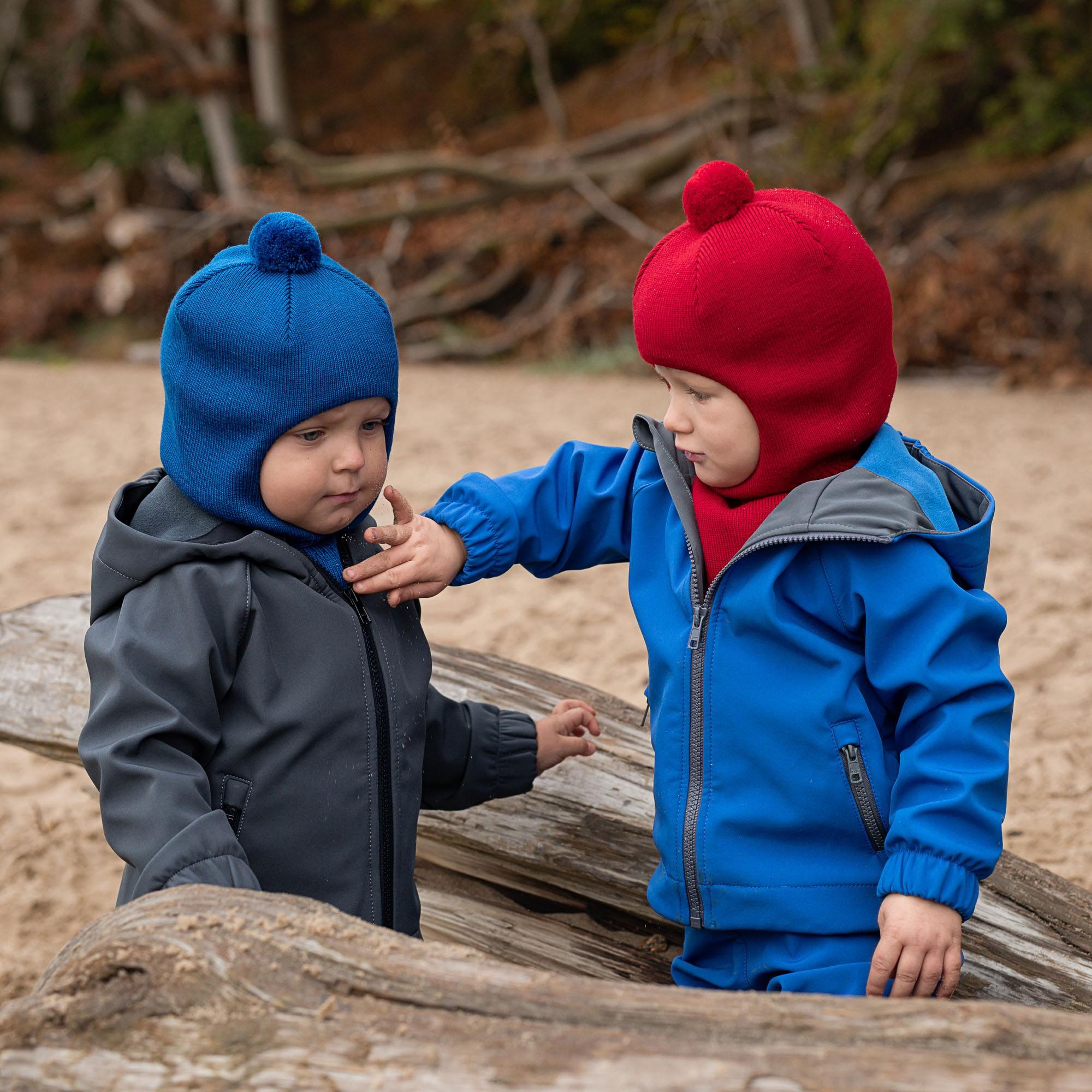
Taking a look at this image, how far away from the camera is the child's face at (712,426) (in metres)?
1.74

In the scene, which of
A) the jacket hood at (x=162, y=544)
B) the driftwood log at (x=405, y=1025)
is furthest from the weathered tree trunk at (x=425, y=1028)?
the jacket hood at (x=162, y=544)

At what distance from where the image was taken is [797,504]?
1710 mm

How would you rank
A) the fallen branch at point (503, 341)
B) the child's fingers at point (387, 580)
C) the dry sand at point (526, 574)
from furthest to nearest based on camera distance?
the fallen branch at point (503, 341) < the dry sand at point (526, 574) < the child's fingers at point (387, 580)

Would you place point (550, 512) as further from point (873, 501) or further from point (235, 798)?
point (235, 798)

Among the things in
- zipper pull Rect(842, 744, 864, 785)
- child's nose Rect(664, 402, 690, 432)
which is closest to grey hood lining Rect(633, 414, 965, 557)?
child's nose Rect(664, 402, 690, 432)

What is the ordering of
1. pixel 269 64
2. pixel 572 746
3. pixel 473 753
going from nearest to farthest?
1. pixel 473 753
2. pixel 572 746
3. pixel 269 64

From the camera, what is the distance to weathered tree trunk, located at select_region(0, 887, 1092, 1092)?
45.3 inches

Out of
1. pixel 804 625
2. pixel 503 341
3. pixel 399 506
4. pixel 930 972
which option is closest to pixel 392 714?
pixel 399 506

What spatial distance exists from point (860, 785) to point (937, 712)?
0.16 m

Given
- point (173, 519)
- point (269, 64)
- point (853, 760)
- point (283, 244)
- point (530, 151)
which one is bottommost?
point (853, 760)

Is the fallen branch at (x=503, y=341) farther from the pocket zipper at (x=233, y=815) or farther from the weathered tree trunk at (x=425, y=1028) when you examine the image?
the weathered tree trunk at (x=425, y=1028)

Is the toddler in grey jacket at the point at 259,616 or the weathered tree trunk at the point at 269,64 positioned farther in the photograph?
the weathered tree trunk at the point at 269,64

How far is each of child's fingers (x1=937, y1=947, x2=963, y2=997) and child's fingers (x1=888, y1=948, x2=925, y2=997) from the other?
0.04 meters

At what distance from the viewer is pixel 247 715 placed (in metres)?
1.72
